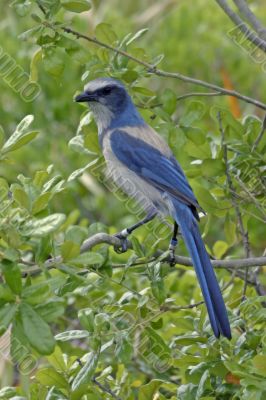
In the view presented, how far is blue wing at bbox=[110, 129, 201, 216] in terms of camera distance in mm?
4031

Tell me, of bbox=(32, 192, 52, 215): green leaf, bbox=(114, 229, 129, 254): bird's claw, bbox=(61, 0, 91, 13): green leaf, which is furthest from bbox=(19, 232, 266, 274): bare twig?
bbox=(61, 0, 91, 13): green leaf

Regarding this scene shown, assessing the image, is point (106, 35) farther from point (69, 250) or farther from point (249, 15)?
point (69, 250)

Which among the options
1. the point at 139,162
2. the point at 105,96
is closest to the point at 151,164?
the point at 139,162

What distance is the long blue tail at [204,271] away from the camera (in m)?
3.14

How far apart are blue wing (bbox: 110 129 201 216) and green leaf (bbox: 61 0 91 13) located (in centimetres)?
94

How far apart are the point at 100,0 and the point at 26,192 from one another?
564 cm

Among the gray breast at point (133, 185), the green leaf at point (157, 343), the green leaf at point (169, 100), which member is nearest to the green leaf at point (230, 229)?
the gray breast at point (133, 185)

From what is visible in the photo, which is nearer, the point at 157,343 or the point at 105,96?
the point at 157,343

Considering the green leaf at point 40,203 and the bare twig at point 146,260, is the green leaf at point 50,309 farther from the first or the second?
the bare twig at point 146,260

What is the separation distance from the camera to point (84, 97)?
14.0 feet

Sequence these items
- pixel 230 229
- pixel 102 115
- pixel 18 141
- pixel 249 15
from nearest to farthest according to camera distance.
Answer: pixel 18 141 < pixel 249 15 < pixel 230 229 < pixel 102 115

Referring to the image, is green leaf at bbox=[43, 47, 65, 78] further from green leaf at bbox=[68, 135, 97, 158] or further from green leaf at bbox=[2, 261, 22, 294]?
green leaf at bbox=[2, 261, 22, 294]

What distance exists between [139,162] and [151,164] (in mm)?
112

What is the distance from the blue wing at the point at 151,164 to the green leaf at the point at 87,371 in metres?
1.13
